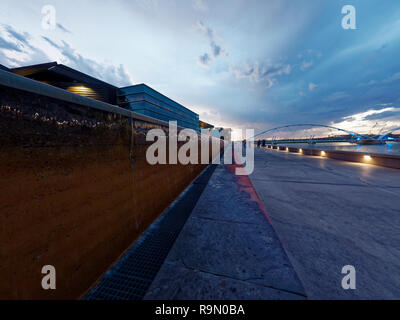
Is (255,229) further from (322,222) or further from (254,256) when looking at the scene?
(322,222)

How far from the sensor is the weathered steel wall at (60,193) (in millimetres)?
1076

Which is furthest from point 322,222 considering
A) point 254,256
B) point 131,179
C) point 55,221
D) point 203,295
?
point 55,221

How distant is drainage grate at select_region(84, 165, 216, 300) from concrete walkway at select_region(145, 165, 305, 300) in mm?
130

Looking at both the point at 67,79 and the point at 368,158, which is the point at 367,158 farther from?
the point at 67,79

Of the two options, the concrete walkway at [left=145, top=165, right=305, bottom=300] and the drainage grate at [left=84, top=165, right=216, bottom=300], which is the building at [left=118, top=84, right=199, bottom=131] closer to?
the drainage grate at [left=84, top=165, right=216, bottom=300]

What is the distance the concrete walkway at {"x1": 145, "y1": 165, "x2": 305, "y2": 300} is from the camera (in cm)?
150

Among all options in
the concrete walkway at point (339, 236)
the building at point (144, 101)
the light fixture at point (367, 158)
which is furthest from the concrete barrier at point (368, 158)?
the building at point (144, 101)

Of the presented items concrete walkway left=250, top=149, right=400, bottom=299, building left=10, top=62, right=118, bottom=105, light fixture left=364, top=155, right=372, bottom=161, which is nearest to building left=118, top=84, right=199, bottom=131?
building left=10, top=62, right=118, bottom=105

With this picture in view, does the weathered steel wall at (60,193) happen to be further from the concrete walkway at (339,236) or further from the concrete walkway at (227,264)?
the concrete walkway at (339,236)

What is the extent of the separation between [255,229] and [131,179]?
8.04 ft

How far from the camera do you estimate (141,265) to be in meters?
1.89

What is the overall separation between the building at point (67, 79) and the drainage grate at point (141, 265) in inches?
984

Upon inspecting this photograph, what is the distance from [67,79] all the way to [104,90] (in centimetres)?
606
